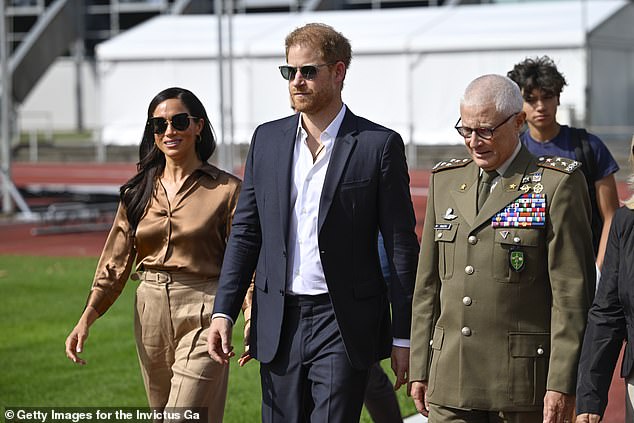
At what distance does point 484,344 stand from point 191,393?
1510mm

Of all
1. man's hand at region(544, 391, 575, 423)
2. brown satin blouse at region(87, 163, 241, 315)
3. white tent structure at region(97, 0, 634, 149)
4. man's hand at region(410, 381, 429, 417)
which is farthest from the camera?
white tent structure at region(97, 0, 634, 149)

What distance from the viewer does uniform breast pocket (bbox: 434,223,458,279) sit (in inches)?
167

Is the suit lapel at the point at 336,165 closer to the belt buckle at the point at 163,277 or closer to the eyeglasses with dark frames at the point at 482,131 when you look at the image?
the eyeglasses with dark frames at the point at 482,131

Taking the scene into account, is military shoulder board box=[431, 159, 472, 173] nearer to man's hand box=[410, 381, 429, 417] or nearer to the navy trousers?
the navy trousers

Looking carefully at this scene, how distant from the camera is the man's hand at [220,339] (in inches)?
185

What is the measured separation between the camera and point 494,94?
13.5ft

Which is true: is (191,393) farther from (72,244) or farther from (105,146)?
(105,146)

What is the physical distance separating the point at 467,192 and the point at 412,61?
29.9 metres

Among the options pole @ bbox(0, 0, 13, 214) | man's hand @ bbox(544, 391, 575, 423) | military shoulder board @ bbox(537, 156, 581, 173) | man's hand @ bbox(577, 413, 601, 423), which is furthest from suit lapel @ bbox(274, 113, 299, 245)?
pole @ bbox(0, 0, 13, 214)

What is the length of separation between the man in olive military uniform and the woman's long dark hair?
5.36 feet

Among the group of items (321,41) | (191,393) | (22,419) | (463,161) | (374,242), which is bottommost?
(22,419)

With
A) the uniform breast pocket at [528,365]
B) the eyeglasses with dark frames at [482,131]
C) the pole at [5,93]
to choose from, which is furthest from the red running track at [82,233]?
the eyeglasses with dark frames at [482,131]

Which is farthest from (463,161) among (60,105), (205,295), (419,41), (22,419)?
(60,105)

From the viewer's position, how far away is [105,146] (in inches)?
1549
